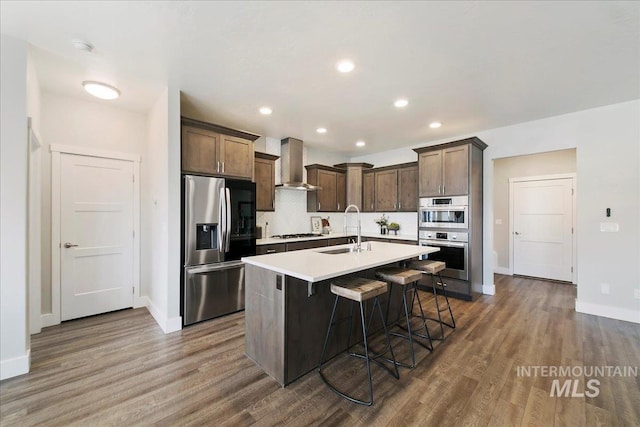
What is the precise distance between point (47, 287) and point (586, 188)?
716 cm

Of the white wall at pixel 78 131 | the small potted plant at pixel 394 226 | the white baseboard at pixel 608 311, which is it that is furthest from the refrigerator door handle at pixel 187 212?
the white baseboard at pixel 608 311

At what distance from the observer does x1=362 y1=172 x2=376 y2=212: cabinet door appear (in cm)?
589

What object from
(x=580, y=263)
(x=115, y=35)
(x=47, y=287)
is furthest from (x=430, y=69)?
(x=47, y=287)

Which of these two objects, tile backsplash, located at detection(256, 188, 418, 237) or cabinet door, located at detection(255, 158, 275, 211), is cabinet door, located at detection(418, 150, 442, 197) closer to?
tile backsplash, located at detection(256, 188, 418, 237)

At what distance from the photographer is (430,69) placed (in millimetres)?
2594

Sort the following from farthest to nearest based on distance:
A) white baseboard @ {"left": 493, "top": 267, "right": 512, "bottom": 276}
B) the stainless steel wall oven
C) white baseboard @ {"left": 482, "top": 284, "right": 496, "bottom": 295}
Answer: white baseboard @ {"left": 493, "top": 267, "right": 512, "bottom": 276}, white baseboard @ {"left": 482, "top": 284, "right": 496, "bottom": 295}, the stainless steel wall oven

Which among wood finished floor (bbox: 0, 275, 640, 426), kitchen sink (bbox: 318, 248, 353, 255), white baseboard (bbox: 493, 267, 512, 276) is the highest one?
kitchen sink (bbox: 318, 248, 353, 255)

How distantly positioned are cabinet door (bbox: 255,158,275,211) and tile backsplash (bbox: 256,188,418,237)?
39 centimetres

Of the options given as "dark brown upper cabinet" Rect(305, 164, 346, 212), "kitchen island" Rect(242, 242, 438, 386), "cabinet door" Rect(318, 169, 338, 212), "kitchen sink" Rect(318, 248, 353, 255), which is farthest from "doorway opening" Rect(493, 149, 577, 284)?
"kitchen island" Rect(242, 242, 438, 386)

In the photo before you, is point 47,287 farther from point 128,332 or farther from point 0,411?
point 0,411

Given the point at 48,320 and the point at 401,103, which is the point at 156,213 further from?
the point at 401,103

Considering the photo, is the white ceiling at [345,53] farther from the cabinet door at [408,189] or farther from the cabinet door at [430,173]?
the cabinet door at [408,189]

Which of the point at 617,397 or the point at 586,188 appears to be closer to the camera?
the point at 617,397

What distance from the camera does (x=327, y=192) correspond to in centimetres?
579
